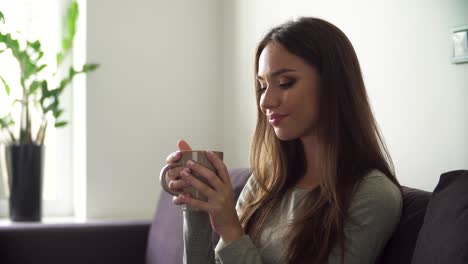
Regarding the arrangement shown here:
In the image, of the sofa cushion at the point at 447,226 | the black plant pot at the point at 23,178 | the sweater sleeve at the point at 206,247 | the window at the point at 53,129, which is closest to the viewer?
the sofa cushion at the point at 447,226

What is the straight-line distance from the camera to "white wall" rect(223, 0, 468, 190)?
145 cm

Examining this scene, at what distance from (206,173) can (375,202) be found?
318 millimetres

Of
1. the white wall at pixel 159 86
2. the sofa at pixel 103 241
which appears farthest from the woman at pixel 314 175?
the white wall at pixel 159 86

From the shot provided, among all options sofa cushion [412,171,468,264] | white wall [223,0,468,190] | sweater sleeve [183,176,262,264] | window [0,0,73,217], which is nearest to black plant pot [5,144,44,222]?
window [0,0,73,217]

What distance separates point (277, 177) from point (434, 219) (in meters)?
0.48

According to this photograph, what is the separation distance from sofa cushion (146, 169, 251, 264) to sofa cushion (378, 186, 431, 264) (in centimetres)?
69

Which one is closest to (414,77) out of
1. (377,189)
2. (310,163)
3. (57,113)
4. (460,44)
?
(460,44)

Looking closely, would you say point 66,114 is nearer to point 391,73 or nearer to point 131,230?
point 131,230

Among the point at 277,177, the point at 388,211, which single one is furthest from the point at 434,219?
the point at 277,177

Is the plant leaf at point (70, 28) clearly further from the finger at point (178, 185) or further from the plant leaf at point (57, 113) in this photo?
the finger at point (178, 185)

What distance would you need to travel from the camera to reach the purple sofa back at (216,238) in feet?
3.76

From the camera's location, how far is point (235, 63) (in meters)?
2.76

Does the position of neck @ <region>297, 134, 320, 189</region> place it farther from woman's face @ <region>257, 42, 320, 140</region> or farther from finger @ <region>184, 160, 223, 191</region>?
finger @ <region>184, 160, 223, 191</region>

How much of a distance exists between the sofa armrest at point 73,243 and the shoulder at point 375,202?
1.18 metres
